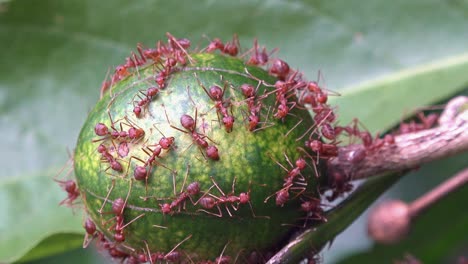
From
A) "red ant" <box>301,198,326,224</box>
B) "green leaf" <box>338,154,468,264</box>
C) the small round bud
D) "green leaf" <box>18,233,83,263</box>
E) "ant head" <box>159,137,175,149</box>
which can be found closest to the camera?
"ant head" <box>159,137,175,149</box>

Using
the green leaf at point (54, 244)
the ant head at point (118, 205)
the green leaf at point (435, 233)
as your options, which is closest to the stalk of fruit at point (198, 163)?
the ant head at point (118, 205)

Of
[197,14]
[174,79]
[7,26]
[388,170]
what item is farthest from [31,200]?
[388,170]

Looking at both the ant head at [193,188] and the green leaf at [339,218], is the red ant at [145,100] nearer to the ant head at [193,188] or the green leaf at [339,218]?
the ant head at [193,188]

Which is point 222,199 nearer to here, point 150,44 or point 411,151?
point 411,151

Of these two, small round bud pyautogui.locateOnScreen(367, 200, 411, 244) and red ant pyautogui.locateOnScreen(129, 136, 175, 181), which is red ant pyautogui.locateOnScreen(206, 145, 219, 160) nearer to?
red ant pyautogui.locateOnScreen(129, 136, 175, 181)

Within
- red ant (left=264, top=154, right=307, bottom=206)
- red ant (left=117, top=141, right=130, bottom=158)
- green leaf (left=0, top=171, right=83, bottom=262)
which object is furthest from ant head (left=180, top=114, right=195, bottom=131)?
green leaf (left=0, top=171, right=83, bottom=262)
